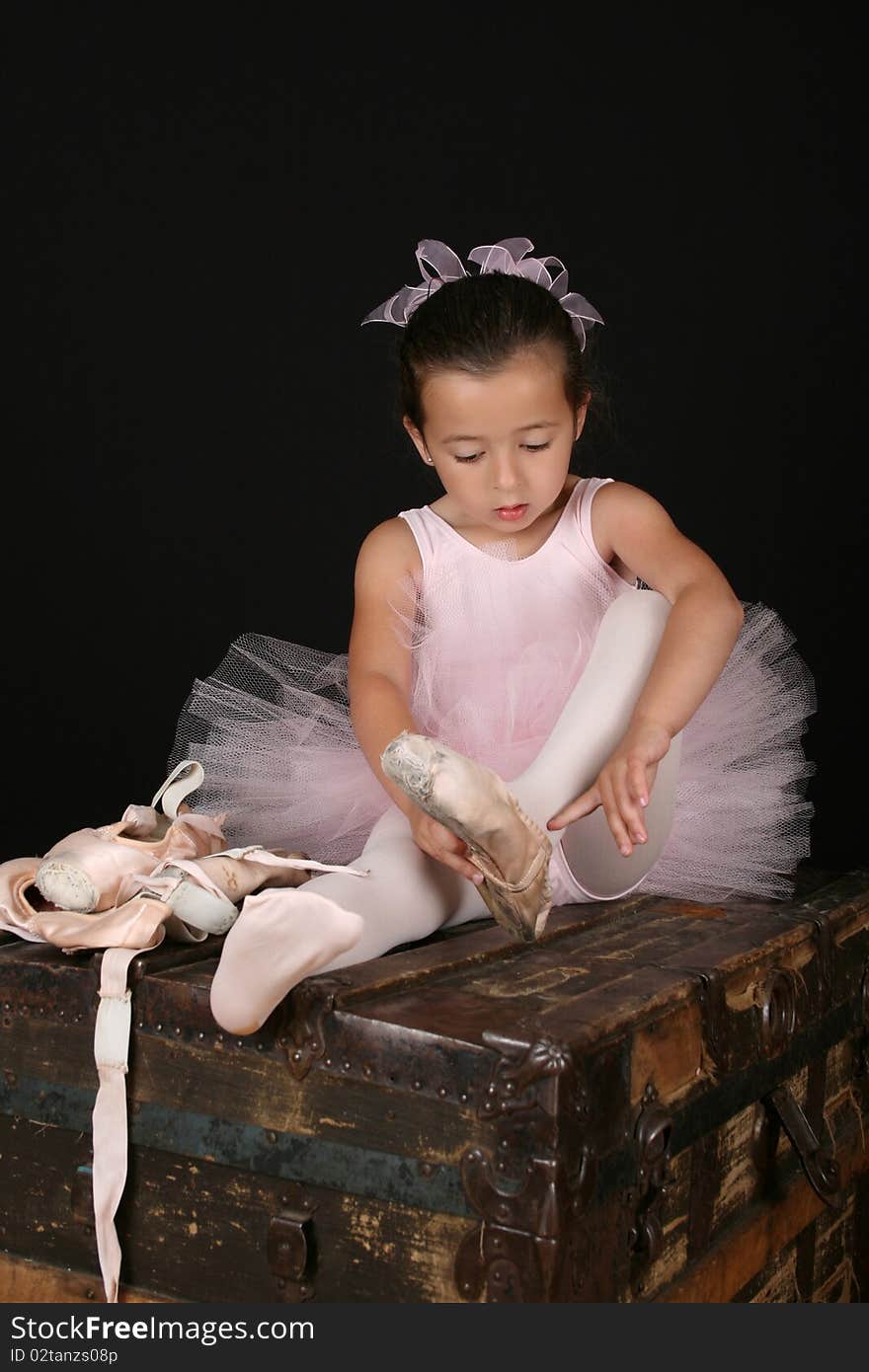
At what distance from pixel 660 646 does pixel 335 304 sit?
4.76 ft

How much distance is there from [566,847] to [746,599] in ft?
3.84

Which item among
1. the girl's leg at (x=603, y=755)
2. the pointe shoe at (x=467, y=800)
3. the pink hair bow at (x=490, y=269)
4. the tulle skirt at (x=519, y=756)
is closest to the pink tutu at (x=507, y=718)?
the tulle skirt at (x=519, y=756)

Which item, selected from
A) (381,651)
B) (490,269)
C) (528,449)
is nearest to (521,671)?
(381,651)

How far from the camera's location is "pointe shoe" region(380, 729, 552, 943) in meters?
1.40

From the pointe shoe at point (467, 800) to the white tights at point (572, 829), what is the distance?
143mm

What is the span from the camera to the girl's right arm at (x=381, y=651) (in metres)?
1.91

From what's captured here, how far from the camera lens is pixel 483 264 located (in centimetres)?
213

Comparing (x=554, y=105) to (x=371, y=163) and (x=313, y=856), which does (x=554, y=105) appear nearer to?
(x=371, y=163)

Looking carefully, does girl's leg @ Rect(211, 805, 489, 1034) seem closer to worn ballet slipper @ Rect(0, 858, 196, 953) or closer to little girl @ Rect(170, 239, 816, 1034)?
worn ballet slipper @ Rect(0, 858, 196, 953)

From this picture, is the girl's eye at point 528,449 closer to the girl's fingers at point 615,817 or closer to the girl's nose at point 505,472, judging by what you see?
the girl's nose at point 505,472

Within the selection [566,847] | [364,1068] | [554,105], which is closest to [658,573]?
[566,847]

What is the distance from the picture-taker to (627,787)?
5.44 ft

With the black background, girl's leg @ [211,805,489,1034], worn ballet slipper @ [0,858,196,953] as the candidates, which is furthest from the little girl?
the black background

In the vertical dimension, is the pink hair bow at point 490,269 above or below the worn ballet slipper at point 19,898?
above
